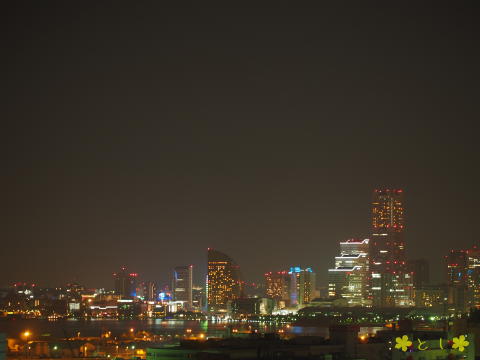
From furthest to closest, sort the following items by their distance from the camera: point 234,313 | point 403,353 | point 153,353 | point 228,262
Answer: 1. point 228,262
2. point 234,313
3. point 153,353
4. point 403,353

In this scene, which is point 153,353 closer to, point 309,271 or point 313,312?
point 313,312

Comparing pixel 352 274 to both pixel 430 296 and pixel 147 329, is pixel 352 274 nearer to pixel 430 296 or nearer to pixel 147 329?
pixel 430 296

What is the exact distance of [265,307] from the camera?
407 feet

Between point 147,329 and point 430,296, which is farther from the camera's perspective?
point 430,296

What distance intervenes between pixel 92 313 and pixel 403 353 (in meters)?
120

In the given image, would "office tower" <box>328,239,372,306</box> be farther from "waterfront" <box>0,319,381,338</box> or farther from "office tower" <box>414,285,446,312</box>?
"waterfront" <box>0,319,381,338</box>

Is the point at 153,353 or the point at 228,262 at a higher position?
the point at 228,262

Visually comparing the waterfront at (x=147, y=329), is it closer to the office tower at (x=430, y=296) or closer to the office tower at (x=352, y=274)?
the office tower at (x=430, y=296)

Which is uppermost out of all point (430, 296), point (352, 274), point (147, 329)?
point (352, 274)

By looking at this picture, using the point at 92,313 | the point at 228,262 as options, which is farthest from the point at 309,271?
the point at 92,313

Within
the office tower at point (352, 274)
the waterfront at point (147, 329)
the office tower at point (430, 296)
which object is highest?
the office tower at point (352, 274)

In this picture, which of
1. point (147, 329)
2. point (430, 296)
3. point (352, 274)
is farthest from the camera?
point (352, 274)

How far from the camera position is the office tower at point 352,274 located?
132750 mm

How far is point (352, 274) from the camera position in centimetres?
13450
